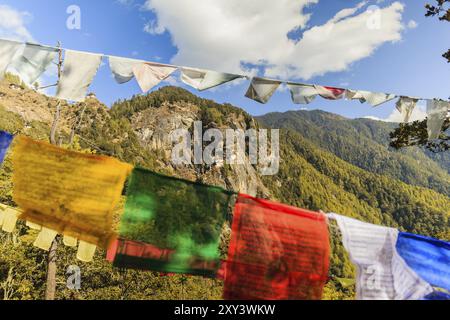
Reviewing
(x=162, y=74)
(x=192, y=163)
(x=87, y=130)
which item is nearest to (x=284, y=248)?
(x=162, y=74)

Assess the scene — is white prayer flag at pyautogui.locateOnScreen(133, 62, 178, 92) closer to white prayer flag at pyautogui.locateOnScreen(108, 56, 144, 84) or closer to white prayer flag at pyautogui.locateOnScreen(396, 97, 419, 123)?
white prayer flag at pyautogui.locateOnScreen(108, 56, 144, 84)

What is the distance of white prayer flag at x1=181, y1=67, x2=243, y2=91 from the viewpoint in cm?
668

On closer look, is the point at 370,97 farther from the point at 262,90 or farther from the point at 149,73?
the point at 149,73

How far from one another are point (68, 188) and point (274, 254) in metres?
2.96

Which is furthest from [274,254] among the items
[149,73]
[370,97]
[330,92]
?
[370,97]

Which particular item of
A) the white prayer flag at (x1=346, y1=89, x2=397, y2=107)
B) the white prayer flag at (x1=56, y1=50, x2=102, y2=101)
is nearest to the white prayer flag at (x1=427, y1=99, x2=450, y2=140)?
the white prayer flag at (x1=346, y1=89, x2=397, y2=107)

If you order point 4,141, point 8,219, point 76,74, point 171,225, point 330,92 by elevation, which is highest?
point 330,92

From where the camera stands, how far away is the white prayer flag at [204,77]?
6680 millimetres

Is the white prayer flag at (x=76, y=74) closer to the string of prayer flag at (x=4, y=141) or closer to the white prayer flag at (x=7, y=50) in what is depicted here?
the white prayer flag at (x=7, y=50)

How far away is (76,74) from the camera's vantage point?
21.0 ft

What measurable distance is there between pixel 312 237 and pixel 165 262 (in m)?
1.96

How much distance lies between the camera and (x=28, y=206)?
17.3 ft

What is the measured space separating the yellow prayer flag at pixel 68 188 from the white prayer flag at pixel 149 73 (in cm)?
207

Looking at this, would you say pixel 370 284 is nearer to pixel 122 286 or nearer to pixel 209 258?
pixel 209 258
